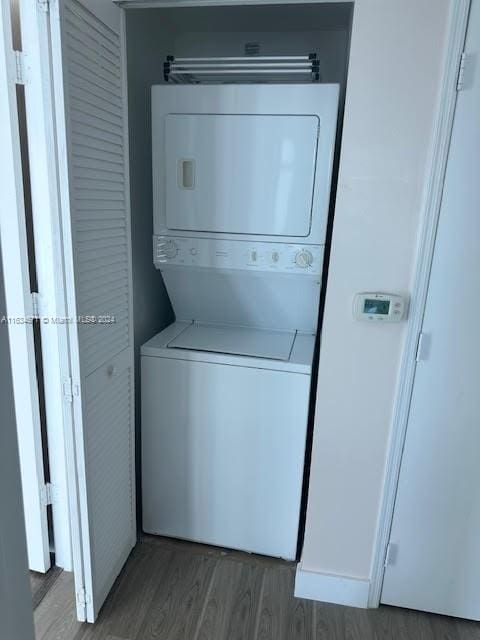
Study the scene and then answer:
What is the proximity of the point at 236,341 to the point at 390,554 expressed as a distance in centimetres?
105

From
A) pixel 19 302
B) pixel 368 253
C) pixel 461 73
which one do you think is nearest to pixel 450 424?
pixel 368 253

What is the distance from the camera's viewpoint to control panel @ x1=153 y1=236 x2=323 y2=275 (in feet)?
5.84

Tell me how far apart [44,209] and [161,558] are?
157cm

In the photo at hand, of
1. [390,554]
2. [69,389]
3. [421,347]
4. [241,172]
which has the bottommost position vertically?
[390,554]

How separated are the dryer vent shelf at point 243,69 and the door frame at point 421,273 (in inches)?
22.1

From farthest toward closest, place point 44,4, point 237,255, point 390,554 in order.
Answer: point 237,255 → point 390,554 → point 44,4

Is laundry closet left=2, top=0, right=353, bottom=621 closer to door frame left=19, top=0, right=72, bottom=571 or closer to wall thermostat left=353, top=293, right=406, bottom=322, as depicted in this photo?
door frame left=19, top=0, right=72, bottom=571

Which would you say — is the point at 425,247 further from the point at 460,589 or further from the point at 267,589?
the point at 267,589

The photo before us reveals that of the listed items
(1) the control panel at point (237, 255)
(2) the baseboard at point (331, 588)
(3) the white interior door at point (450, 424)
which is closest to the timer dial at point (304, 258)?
(1) the control panel at point (237, 255)

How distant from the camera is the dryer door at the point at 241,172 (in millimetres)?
1693

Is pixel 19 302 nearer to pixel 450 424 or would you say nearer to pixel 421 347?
pixel 421 347

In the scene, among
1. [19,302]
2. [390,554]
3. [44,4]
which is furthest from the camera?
[390,554]

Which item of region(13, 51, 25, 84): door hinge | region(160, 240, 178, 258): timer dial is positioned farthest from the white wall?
region(13, 51, 25, 84): door hinge

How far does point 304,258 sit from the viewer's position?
70.0 inches
